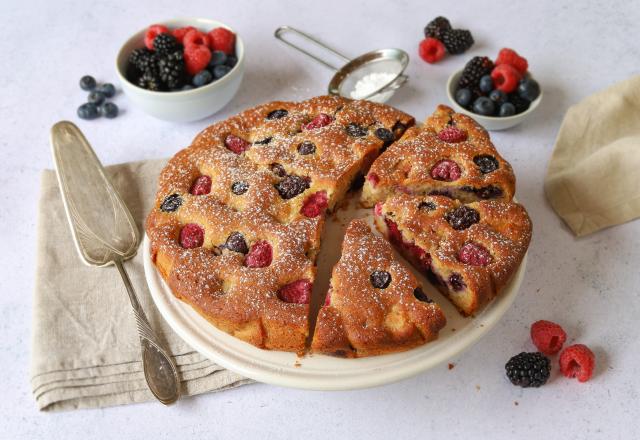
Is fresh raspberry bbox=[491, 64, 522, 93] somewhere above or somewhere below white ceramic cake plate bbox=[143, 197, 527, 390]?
above

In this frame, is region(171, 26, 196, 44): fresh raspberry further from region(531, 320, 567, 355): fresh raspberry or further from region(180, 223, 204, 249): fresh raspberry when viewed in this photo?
region(531, 320, 567, 355): fresh raspberry

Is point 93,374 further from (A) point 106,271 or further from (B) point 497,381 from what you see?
(B) point 497,381

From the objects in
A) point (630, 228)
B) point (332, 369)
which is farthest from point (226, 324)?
point (630, 228)

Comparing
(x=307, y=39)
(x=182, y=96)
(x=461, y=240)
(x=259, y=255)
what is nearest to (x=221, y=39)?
(x=182, y=96)

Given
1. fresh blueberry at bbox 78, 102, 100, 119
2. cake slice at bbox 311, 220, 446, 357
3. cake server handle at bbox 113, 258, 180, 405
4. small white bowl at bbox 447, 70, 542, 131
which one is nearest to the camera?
cake slice at bbox 311, 220, 446, 357

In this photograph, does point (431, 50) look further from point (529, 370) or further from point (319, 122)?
point (529, 370)

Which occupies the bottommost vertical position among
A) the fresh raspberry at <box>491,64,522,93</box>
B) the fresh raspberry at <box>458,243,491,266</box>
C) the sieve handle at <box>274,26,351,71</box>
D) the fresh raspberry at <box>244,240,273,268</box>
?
the sieve handle at <box>274,26,351,71</box>

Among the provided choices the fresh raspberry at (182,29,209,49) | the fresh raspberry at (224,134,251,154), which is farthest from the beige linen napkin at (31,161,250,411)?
the fresh raspberry at (182,29,209,49)

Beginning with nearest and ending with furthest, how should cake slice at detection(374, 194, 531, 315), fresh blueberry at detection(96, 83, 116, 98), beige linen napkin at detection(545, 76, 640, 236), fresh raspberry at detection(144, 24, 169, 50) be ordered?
cake slice at detection(374, 194, 531, 315)
beige linen napkin at detection(545, 76, 640, 236)
fresh raspberry at detection(144, 24, 169, 50)
fresh blueberry at detection(96, 83, 116, 98)
